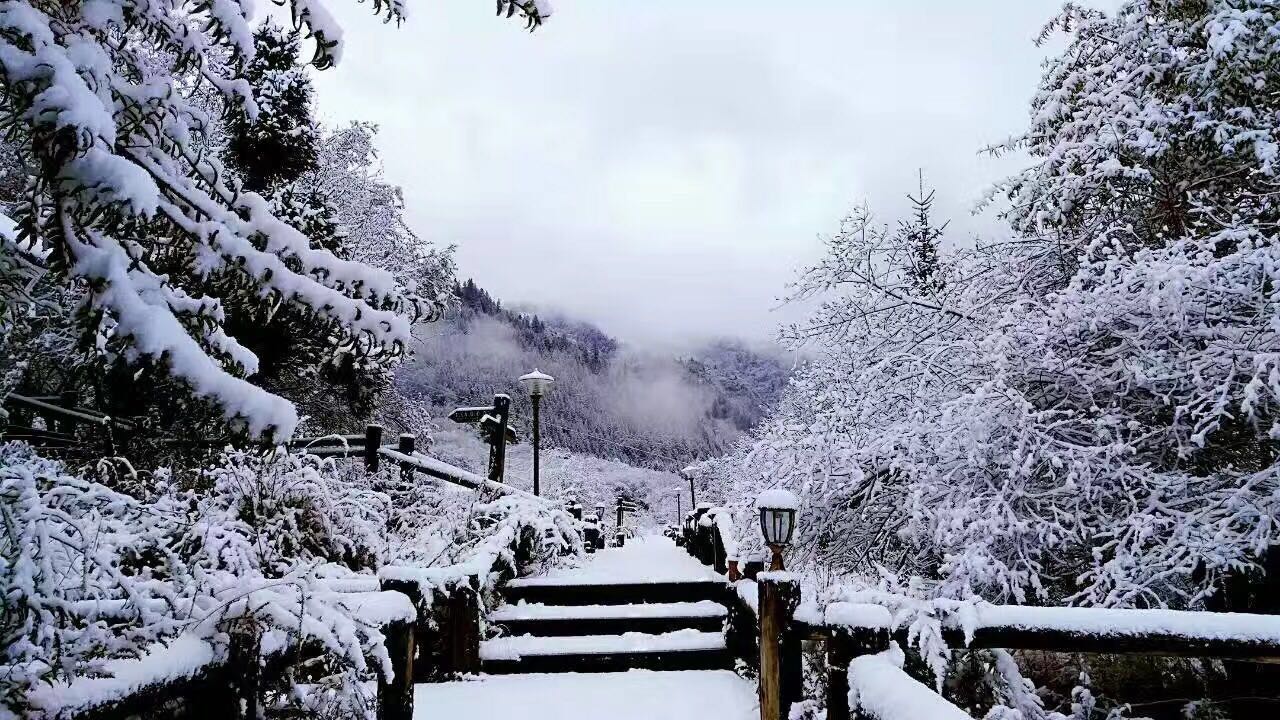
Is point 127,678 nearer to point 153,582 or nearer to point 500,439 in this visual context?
→ point 153,582

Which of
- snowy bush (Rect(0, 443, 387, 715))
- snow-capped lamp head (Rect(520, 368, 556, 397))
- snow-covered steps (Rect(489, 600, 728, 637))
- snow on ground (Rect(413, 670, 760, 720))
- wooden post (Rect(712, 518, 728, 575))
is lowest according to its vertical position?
snow on ground (Rect(413, 670, 760, 720))

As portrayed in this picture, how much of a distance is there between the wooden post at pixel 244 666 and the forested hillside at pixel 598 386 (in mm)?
48502

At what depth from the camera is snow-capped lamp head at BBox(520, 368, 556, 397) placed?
1542 cm

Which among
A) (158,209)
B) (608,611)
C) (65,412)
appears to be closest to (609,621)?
(608,611)

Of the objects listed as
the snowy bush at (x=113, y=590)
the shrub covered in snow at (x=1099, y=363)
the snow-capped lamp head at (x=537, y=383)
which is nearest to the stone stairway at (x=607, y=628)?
the shrub covered in snow at (x=1099, y=363)

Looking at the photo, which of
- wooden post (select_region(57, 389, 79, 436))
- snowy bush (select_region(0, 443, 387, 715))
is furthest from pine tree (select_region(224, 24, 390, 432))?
snowy bush (select_region(0, 443, 387, 715))

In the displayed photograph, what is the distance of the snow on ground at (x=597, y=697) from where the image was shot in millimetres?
4895

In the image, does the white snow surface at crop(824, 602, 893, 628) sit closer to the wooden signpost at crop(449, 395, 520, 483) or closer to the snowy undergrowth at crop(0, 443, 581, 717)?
the snowy undergrowth at crop(0, 443, 581, 717)

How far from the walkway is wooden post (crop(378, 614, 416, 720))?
142cm

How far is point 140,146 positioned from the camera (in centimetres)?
202

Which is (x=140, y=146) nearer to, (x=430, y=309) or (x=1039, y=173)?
(x=430, y=309)

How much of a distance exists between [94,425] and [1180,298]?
6383 mm

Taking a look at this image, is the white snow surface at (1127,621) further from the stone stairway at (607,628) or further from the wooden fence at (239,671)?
the stone stairway at (607,628)

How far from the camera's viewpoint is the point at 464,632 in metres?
5.84
